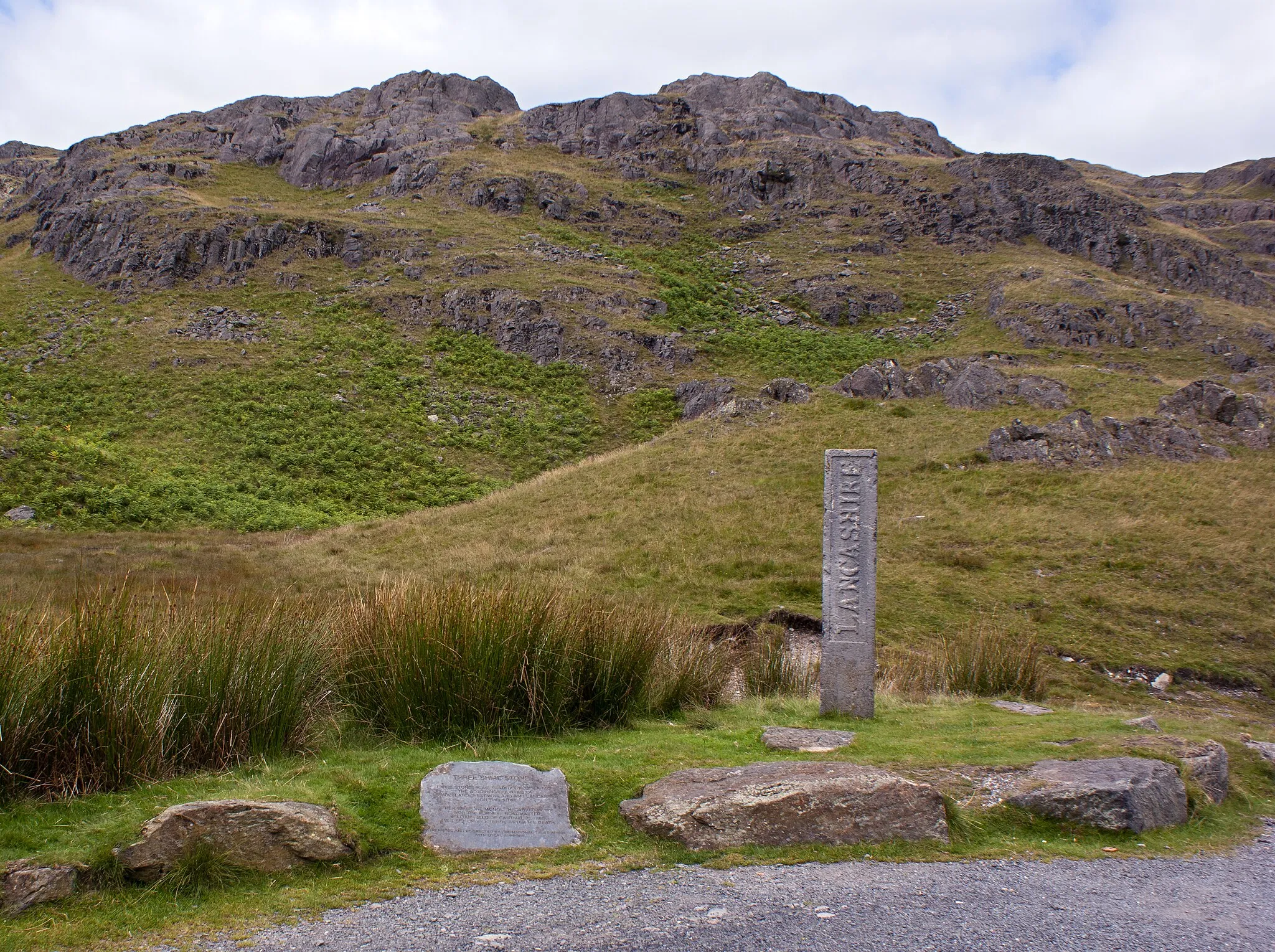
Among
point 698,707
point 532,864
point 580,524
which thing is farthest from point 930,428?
point 532,864

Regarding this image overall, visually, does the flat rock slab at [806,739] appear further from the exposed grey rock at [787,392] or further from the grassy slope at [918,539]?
the exposed grey rock at [787,392]

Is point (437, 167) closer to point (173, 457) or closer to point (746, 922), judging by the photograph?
point (173, 457)

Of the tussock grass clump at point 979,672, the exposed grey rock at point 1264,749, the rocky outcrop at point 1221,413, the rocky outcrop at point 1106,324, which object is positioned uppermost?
the rocky outcrop at point 1106,324

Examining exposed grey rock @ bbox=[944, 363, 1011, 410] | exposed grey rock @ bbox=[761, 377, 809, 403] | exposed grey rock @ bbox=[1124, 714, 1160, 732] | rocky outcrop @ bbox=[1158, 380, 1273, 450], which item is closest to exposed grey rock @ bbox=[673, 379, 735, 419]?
exposed grey rock @ bbox=[761, 377, 809, 403]

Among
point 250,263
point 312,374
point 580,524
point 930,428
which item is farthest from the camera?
point 250,263

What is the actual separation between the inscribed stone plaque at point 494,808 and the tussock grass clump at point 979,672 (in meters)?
5.78

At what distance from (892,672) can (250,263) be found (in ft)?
150

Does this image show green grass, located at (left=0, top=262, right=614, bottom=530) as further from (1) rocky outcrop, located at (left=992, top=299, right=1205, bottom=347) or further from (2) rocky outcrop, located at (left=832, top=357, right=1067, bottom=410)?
(1) rocky outcrop, located at (left=992, top=299, right=1205, bottom=347)

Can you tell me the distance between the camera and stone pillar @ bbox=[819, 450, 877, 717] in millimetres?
7863

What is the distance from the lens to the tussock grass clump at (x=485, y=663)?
6.30 m

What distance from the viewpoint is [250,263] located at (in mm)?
46312

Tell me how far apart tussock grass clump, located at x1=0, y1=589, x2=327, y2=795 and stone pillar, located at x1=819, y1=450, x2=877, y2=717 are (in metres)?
4.56

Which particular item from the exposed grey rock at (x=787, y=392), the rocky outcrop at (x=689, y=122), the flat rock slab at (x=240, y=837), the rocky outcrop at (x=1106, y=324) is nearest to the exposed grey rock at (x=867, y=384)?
the exposed grey rock at (x=787, y=392)

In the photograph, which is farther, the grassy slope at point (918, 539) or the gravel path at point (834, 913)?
the grassy slope at point (918, 539)
